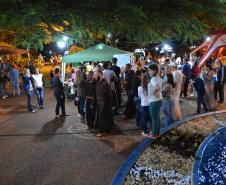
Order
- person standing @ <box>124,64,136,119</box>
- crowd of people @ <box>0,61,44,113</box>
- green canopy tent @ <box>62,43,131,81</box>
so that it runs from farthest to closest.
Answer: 1. green canopy tent @ <box>62,43,131,81</box>
2. crowd of people @ <box>0,61,44,113</box>
3. person standing @ <box>124,64,136,119</box>

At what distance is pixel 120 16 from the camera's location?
3.75m

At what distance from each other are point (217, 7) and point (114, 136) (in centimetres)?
565

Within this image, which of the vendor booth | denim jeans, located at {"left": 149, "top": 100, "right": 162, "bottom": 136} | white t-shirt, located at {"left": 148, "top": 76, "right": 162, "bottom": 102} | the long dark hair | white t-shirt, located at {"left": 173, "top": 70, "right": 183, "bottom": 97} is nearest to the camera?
the vendor booth

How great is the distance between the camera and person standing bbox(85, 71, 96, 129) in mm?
9622

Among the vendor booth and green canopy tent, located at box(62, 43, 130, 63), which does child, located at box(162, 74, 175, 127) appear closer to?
the vendor booth

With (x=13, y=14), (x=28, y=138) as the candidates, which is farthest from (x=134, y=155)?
(x=13, y=14)

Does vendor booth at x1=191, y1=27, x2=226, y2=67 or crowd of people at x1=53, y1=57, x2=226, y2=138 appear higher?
vendor booth at x1=191, y1=27, x2=226, y2=67

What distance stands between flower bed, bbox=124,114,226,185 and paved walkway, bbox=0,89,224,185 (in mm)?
541

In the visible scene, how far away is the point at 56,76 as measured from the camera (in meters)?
11.6

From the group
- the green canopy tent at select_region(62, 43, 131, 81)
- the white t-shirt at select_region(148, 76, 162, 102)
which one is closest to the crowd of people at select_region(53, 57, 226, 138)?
the white t-shirt at select_region(148, 76, 162, 102)

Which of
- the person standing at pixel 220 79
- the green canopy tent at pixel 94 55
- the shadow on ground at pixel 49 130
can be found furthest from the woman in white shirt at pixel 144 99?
the green canopy tent at pixel 94 55

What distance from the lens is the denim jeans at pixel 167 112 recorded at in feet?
31.3

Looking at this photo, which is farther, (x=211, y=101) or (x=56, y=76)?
(x=211, y=101)

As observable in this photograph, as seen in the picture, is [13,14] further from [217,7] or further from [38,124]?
[38,124]
